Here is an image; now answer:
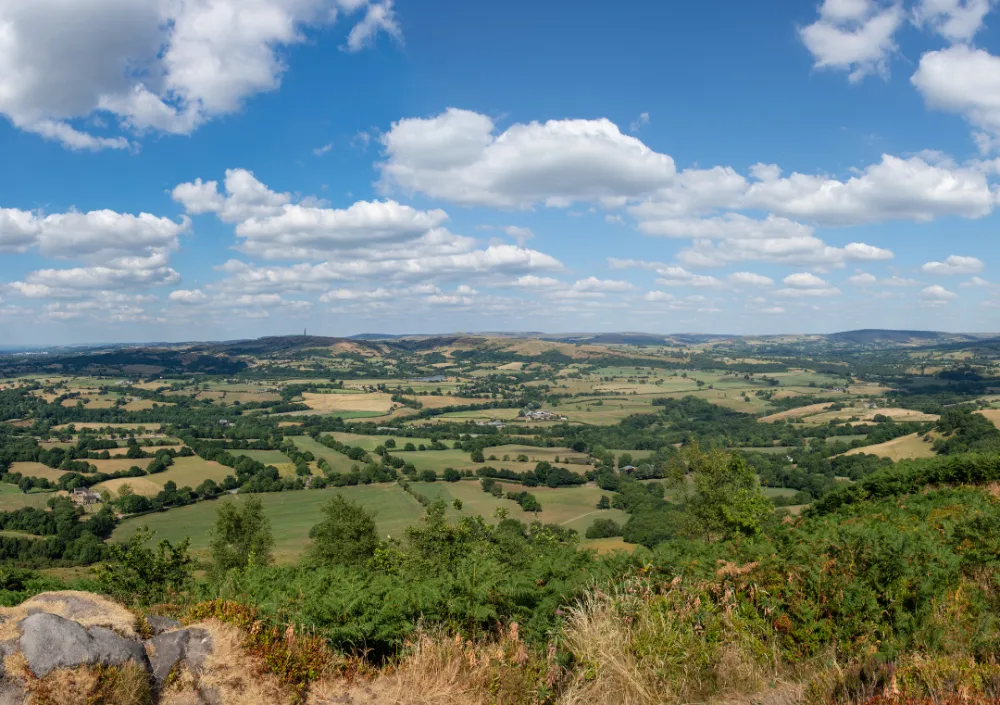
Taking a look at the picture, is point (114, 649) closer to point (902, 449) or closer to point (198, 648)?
point (198, 648)

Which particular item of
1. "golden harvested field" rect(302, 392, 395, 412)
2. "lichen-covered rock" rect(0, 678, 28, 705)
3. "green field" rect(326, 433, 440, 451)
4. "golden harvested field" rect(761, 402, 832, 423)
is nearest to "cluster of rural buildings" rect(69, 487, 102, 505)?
"green field" rect(326, 433, 440, 451)

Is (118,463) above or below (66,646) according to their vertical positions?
below

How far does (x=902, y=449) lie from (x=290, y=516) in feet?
237

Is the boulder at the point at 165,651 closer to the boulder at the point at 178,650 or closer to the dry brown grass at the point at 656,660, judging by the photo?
the boulder at the point at 178,650

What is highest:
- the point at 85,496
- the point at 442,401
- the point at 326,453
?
the point at 442,401

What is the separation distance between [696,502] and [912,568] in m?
25.1

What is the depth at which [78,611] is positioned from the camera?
595 cm

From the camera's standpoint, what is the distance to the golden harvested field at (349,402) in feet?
470

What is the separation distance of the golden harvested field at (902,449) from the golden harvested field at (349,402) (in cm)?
10102

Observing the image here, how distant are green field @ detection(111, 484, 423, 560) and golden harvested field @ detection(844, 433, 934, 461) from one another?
5651cm

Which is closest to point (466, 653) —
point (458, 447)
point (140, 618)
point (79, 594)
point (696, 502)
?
point (140, 618)

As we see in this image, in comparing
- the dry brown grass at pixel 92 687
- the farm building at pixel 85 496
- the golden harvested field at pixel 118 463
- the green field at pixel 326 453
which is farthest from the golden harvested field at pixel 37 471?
the dry brown grass at pixel 92 687

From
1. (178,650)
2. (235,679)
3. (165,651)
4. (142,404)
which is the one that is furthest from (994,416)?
(142,404)

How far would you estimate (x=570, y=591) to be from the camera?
23.2ft
